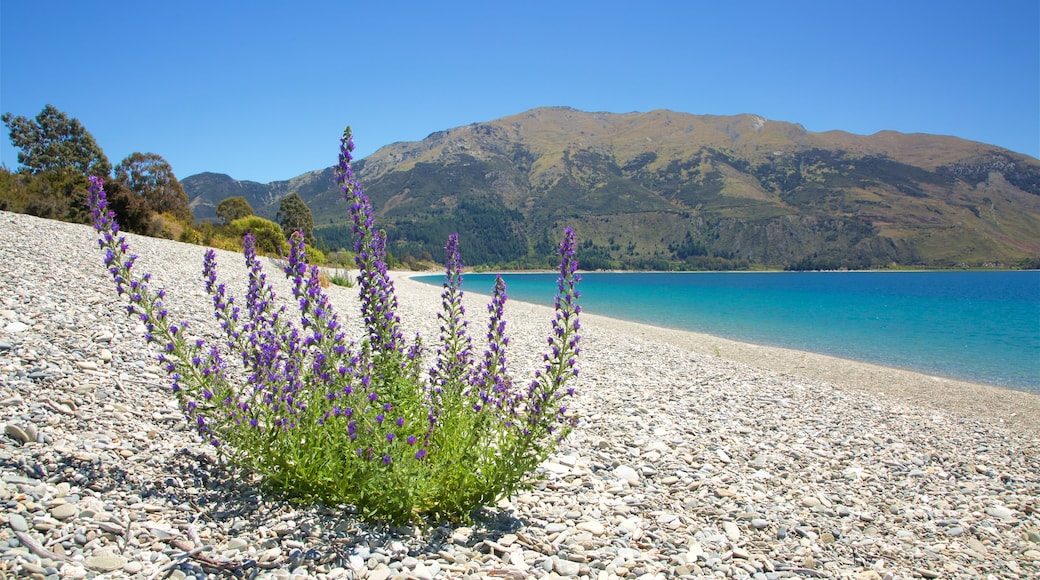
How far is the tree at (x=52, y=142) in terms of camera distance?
4447 cm

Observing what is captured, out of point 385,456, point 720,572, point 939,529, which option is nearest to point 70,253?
point 385,456

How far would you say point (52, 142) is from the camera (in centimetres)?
4531

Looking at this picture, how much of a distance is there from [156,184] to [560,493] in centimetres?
4492

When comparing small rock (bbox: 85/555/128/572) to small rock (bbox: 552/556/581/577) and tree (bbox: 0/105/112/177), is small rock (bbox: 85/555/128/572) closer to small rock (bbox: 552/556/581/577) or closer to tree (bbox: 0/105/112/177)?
small rock (bbox: 552/556/581/577)

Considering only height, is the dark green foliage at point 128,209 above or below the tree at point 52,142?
below

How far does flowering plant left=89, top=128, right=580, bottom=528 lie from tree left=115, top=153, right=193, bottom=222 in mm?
38524

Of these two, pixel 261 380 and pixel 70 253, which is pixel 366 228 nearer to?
pixel 261 380

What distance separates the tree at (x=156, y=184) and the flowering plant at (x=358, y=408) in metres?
38.5

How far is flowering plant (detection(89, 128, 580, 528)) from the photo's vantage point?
4.48 metres

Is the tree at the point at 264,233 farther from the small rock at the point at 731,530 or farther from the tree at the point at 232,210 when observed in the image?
the small rock at the point at 731,530

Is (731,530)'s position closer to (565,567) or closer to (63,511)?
(565,567)

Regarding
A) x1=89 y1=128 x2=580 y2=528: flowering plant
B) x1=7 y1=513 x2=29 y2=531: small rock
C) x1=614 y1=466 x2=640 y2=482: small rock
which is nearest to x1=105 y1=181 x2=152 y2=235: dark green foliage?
x1=89 y1=128 x2=580 y2=528: flowering plant

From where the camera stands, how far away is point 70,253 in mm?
12953

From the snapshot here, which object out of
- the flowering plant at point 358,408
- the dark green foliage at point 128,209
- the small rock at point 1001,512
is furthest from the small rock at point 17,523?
the dark green foliage at point 128,209
